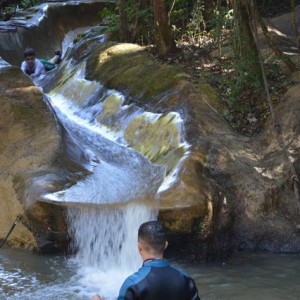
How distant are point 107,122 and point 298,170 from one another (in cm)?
431

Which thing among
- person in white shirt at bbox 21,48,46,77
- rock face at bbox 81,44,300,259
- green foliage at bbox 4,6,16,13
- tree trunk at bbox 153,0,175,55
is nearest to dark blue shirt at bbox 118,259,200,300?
rock face at bbox 81,44,300,259

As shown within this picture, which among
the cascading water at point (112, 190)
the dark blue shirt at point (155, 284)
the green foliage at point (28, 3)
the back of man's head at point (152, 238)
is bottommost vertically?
the cascading water at point (112, 190)

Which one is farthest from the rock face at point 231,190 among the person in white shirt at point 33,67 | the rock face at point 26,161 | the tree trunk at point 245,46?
the person in white shirt at point 33,67

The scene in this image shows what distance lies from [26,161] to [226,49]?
198 inches

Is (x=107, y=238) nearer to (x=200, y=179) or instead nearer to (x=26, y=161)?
(x=200, y=179)

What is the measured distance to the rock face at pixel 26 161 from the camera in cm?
690

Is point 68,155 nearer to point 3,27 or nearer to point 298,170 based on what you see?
point 298,170

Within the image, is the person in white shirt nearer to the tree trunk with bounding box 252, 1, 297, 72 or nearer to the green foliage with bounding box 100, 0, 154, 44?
the green foliage with bounding box 100, 0, 154, 44

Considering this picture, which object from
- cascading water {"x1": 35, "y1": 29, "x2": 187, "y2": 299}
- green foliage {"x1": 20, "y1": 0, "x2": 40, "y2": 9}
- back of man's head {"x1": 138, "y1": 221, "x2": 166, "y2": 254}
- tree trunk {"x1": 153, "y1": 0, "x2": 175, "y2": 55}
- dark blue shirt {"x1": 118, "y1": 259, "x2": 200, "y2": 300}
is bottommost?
cascading water {"x1": 35, "y1": 29, "x2": 187, "y2": 299}

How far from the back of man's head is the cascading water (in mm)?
2898

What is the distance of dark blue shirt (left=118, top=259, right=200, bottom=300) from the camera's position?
2.93 metres

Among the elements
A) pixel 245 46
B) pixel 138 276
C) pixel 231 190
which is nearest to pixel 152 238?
pixel 138 276

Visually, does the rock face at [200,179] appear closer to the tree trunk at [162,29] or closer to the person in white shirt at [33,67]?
the tree trunk at [162,29]

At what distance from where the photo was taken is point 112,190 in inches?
294
